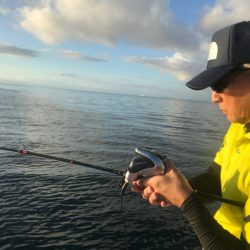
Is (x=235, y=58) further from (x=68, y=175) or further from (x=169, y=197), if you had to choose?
(x=68, y=175)

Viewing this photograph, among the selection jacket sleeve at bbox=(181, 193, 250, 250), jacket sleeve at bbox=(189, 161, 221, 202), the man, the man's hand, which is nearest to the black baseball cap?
the man

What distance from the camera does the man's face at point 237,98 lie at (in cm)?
332

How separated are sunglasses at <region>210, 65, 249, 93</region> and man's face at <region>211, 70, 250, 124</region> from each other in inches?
0.6

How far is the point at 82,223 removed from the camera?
13336 millimetres

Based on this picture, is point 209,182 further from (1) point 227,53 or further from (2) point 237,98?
(1) point 227,53

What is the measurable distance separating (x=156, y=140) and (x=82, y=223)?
21.9 meters

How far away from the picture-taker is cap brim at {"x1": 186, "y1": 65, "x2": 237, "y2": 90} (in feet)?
10.8

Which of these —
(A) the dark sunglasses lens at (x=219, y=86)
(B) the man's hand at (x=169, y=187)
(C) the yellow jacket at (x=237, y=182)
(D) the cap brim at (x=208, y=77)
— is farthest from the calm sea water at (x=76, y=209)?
(A) the dark sunglasses lens at (x=219, y=86)

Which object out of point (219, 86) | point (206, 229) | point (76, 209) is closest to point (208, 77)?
point (219, 86)

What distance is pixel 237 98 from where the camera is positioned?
11.1 ft

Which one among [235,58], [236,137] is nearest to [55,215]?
[236,137]

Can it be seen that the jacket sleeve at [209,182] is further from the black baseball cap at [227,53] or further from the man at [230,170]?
the black baseball cap at [227,53]

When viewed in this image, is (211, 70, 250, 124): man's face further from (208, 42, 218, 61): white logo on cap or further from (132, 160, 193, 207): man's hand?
(132, 160, 193, 207): man's hand

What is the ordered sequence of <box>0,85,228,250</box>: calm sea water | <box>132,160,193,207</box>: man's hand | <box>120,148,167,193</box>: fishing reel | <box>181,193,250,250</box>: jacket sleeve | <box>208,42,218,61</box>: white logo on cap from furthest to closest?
<box>0,85,228,250</box>: calm sea water, <box>208,42,218,61</box>: white logo on cap, <box>120,148,167,193</box>: fishing reel, <box>132,160,193,207</box>: man's hand, <box>181,193,250,250</box>: jacket sleeve
